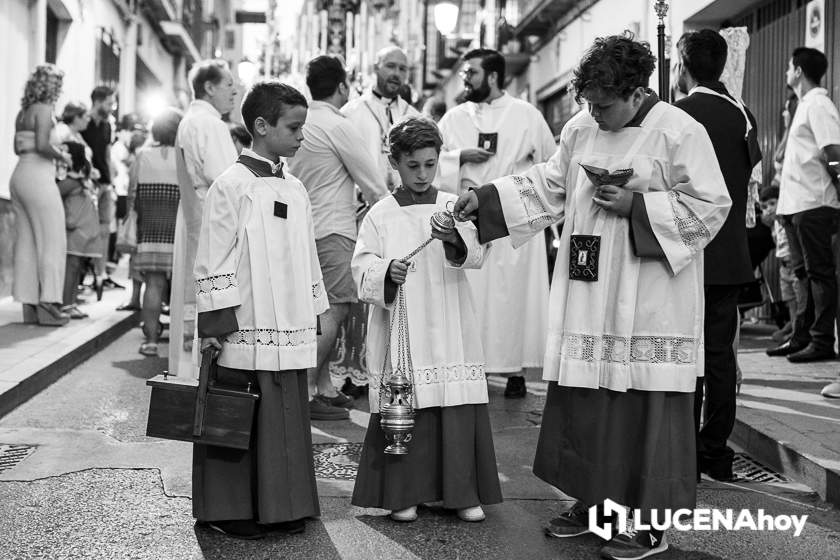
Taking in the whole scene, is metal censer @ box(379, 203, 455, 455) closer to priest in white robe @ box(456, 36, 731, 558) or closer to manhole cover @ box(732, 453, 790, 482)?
priest in white robe @ box(456, 36, 731, 558)

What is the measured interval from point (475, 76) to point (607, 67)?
3959 millimetres

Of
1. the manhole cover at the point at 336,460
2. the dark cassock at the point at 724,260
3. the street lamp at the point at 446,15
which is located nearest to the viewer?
the dark cassock at the point at 724,260

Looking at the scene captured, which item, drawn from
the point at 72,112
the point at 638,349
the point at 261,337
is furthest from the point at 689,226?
the point at 72,112

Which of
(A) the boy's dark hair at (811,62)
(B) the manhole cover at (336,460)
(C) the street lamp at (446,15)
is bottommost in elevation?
(B) the manhole cover at (336,460)

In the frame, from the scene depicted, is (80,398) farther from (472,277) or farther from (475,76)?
(475,76)

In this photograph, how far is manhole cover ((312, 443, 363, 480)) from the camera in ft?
17.9

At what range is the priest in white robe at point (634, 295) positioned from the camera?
13.8 feet

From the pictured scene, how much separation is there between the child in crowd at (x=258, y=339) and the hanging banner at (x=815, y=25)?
7080mm

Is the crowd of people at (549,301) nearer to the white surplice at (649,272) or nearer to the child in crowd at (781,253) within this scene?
the white surplice at (649,272)

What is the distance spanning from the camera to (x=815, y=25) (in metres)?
10.2

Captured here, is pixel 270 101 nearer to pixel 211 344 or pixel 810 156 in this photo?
pixel 211 344

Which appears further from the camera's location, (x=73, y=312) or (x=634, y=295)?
(x=73, y=312)

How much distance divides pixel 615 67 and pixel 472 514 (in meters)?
1.89

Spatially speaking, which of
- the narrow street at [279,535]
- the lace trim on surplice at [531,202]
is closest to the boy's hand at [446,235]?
the lace trim on surplice at [531,202]
